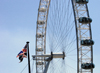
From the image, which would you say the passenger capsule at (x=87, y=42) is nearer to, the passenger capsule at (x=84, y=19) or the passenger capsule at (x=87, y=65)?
the passenger capsule at (x=84, y=19)

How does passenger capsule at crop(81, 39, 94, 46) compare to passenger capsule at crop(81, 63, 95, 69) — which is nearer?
passenger capsule at crop(81, 63, 95, 69)

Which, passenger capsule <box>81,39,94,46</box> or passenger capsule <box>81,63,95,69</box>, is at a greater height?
passenger capsule <box>81,39,94,46</box>

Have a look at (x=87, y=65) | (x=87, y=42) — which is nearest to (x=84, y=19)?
(x=87, y=42)

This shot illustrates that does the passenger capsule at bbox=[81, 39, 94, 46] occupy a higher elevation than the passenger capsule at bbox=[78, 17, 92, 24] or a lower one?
lower

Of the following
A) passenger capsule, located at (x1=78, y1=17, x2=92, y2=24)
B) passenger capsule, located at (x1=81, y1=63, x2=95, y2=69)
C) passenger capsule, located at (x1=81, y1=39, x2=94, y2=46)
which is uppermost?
passenger capsule, located at (x1=78, y1=17, x2=92, y2=24)

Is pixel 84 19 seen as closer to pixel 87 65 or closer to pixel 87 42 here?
pixel 87 42

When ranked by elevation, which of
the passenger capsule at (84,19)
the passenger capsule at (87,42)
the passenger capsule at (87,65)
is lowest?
the passenger capsule at (87,65)

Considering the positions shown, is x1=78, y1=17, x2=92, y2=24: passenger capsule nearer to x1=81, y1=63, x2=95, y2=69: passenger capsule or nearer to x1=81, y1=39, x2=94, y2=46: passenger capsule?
x1=81, y1=39, x2=94, y2=46: passenger capsule

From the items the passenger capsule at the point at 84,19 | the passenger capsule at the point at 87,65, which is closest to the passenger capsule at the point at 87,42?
the passenger capsule at the point at 84,19

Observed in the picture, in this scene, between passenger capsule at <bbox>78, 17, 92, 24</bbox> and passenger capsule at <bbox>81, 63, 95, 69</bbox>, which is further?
passenger capsule at <bbox>78, 17, 92, 24</bbox>

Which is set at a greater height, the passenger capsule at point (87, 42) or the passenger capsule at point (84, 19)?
the passenger capsule at point (84, 19)

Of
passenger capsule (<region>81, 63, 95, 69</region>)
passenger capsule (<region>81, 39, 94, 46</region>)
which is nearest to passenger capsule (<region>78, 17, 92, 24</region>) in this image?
passenger capsule (<region>81, 39, 94, 46</region>)

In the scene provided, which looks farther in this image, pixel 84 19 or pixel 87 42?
pixel 87 42

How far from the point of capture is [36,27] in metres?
64.8
